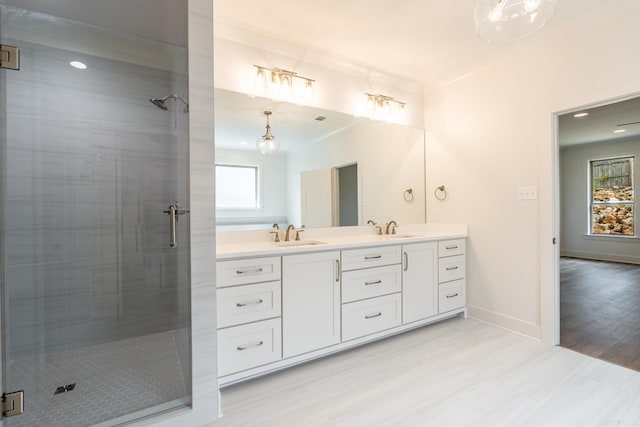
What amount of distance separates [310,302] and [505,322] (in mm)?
1927

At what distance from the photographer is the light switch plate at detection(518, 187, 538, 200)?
8.18ft

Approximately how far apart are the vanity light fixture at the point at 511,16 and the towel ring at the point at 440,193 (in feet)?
6.13

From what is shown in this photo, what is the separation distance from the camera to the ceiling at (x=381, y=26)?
206cm

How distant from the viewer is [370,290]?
2359 mm

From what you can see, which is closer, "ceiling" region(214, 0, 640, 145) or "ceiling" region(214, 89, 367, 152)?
"ceiling" region(214, 0, 640, 145)

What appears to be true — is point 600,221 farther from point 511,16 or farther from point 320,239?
point 511,16

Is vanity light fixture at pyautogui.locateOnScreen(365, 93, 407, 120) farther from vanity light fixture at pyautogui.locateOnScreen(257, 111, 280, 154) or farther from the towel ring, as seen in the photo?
vanity light fixture at pyautogui.locateOnScreen(257, 111, 280, 154)

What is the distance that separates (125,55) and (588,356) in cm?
422

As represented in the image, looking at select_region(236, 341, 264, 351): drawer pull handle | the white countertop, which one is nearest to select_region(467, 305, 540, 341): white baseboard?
the white countertop

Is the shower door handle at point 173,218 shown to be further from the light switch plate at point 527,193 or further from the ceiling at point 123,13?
the light switch plate at point 527,193

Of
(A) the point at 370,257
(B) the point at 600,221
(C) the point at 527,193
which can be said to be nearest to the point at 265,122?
(A) the point at 370,257

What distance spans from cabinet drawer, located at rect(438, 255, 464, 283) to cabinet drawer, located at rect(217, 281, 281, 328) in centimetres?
168

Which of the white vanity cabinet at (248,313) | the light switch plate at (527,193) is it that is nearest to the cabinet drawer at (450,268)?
the light switch plate at (527,193)

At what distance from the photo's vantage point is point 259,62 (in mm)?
2406
